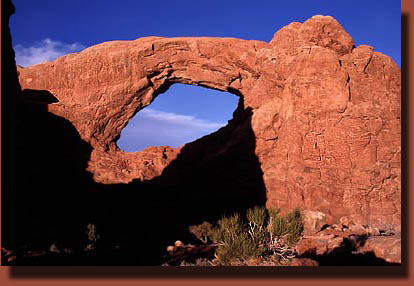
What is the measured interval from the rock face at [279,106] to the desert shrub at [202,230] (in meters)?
4.10

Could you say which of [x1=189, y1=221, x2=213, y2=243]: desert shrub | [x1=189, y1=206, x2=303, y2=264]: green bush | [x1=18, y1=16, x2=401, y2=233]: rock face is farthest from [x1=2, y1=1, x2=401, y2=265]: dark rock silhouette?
Result: [x1=189, y1=206, x2=303, y2=264]: green bush

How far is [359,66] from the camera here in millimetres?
23312

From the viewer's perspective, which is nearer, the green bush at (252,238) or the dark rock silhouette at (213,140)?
the green bush at (252,238)

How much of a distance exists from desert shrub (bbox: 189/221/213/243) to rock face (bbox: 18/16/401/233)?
13.4ft

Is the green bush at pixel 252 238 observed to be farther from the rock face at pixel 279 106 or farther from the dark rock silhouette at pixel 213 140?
the rock face at pixel 279 106

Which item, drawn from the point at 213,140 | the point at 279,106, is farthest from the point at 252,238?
the point at 213,140

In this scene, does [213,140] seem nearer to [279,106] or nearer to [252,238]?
[279,106]

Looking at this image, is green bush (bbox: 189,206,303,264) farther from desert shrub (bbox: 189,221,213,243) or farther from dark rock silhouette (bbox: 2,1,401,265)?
desert shrub (bbox: 189,221,213,243)

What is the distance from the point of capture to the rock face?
22.2 metres

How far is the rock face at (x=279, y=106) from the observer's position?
22.2 m

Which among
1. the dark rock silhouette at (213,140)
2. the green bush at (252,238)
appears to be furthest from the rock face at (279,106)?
the green bush at (252,238)

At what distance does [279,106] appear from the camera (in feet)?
82.1

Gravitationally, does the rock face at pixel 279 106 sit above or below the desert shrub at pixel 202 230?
above

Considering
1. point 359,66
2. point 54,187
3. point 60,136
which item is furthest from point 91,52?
point 359,66
